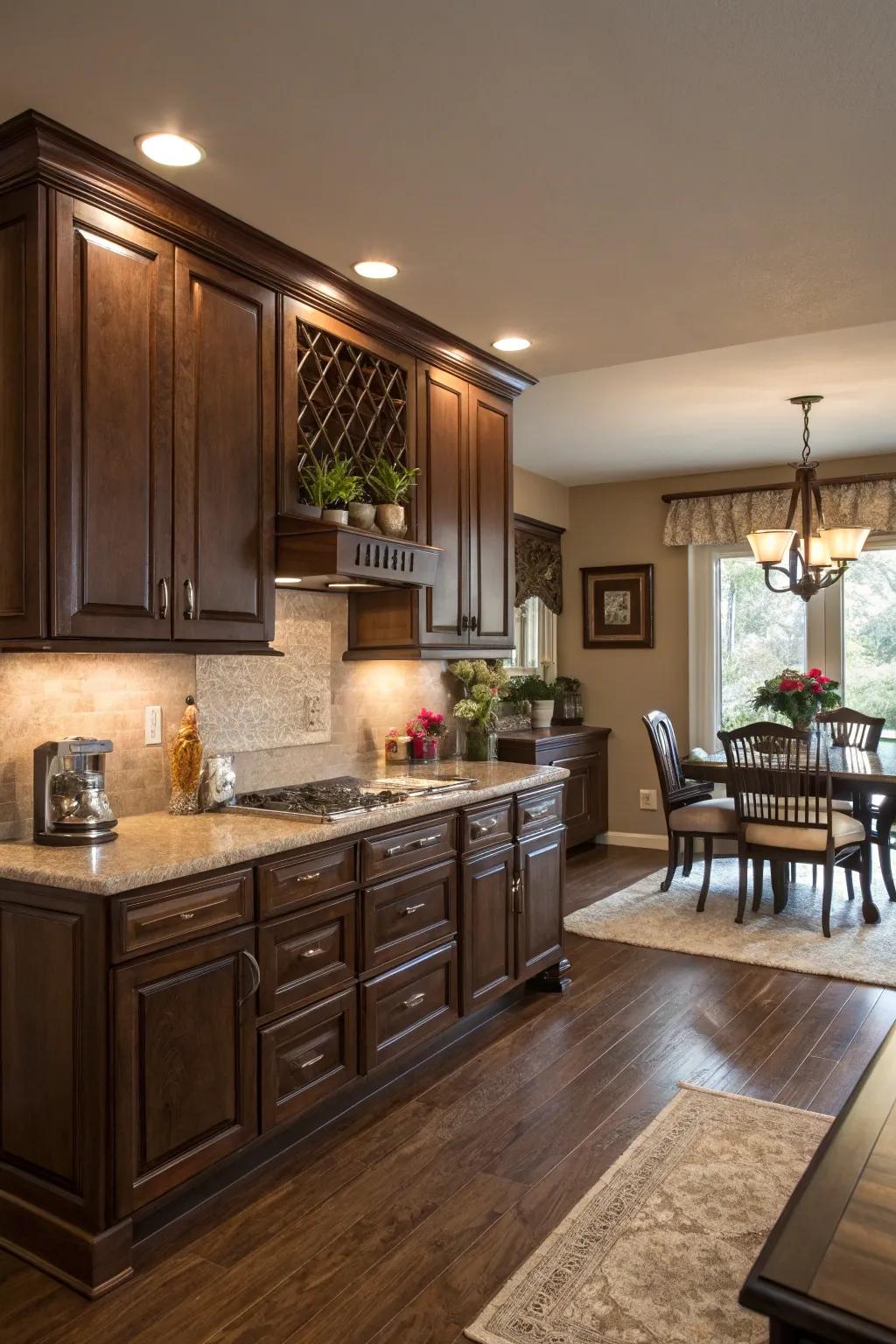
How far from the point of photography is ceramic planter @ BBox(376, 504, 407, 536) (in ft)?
11.1

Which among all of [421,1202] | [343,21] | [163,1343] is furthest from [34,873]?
[343,21]

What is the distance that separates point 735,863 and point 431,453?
13.7 feet

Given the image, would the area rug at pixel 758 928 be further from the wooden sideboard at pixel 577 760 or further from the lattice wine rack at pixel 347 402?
the lattice wine rack at pixel 347 402

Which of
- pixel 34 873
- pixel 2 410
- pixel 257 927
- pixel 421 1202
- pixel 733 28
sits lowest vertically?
pixel 421 1202

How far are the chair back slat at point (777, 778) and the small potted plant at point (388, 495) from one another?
2.51m

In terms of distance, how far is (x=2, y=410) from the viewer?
2.37 m

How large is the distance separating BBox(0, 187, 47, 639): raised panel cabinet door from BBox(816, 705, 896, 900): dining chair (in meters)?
4.67

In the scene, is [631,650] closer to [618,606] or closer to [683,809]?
[618,606]

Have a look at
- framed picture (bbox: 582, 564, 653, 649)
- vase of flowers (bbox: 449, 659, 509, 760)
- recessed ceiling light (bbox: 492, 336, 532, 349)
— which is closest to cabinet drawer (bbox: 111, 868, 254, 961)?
vase of flowers (bbox: 449, 659, 509, 760)

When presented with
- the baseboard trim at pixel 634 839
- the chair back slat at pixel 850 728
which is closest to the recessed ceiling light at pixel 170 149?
the chair back slat at pixel 850 728

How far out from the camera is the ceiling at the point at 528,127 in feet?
6.23

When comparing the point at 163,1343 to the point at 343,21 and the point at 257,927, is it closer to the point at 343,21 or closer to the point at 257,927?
the point at 257,927

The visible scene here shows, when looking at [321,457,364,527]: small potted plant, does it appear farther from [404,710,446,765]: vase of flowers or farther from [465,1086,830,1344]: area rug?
[465,1086,830,1344]: area rug

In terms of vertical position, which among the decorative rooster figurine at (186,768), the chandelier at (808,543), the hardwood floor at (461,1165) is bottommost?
the hardwood floor at (461,1165)
